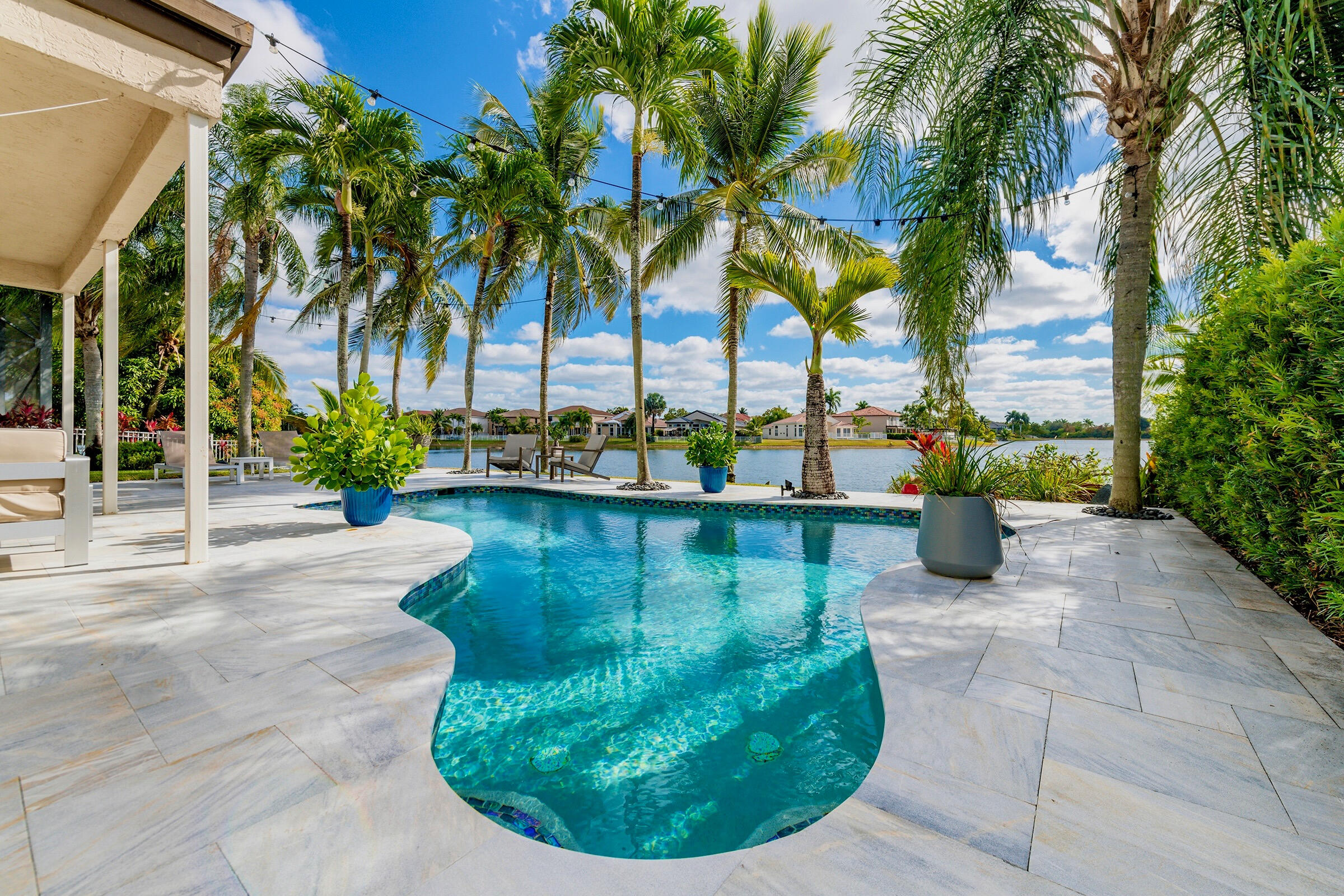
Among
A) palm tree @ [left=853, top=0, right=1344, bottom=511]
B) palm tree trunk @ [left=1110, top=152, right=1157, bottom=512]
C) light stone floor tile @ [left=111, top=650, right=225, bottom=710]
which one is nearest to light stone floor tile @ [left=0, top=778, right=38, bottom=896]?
light stone floor tile @ [left=111, top=650, right=225, bottom=710]

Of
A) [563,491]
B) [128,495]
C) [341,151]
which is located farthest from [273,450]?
[563,491]

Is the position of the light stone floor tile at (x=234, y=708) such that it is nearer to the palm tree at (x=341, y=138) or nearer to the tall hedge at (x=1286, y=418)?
the tall hedge at (x=1286, y=418)

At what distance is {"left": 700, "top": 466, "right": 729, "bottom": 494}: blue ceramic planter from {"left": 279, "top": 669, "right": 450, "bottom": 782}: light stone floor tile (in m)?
7.39

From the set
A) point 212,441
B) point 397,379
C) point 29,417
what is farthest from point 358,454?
point 212,441

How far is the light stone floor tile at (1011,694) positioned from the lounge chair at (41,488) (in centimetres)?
546

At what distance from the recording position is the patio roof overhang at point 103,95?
10.3 feet

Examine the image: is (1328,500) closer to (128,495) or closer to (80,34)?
(80,34)

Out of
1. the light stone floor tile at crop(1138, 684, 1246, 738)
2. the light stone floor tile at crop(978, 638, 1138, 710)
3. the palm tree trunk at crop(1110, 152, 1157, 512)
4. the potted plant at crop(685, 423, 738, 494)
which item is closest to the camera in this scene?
the light stone floor tile at crop(1138, 684, 1246, 738)

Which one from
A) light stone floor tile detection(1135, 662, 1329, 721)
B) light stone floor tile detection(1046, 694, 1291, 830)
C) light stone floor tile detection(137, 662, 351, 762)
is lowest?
light stone floor tile detection(1046, 694, 1291, 830)

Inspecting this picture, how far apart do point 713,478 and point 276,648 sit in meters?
7.38

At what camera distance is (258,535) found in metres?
5.03

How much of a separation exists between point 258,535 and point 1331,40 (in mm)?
9209

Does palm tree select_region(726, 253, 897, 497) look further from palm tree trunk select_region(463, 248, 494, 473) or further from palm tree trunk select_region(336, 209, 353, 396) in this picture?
palm tree trunk select_region(336, 209, 353, 396)

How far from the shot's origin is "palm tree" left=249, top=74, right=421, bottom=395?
8812 millimetres
